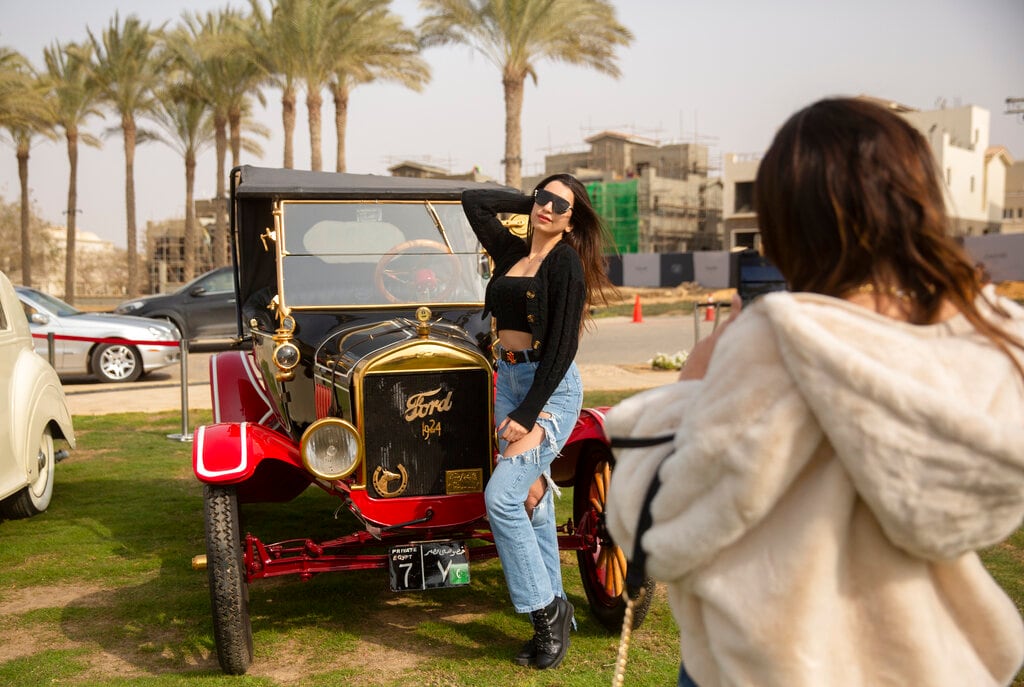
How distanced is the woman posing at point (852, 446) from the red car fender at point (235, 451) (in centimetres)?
293

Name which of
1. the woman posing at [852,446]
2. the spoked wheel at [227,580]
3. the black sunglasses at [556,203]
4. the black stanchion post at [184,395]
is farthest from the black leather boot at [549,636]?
the black stanchion post at [184,395]

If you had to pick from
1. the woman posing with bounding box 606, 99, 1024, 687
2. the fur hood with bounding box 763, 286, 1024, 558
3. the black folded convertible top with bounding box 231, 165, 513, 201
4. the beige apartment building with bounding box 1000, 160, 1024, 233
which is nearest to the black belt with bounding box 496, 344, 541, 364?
the black folded convertible top with bounding box 231, 165, 513, 201

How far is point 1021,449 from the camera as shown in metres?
1.58

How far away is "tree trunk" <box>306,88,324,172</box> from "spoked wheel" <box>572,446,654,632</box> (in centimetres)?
2290

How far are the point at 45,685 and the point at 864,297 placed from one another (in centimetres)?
400

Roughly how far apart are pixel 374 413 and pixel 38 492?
12.6 feet

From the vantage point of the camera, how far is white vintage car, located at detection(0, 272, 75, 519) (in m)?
6.34

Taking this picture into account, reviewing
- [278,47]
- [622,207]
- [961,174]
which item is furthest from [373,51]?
[961,174]

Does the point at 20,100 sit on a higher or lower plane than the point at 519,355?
higher

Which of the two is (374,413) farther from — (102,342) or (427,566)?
(102,342)

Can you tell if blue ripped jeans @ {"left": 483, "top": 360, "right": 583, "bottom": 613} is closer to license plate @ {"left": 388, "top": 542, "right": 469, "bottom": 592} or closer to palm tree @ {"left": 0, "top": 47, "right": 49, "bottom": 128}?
license plate @ {"left": 388, "top": 542, "right": 469, "bottom": 592}

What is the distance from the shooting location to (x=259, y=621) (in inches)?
200

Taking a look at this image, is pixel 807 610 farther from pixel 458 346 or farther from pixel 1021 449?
pixel 458 346

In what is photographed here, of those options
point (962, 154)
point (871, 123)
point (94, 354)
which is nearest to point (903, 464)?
point (871, 123)
